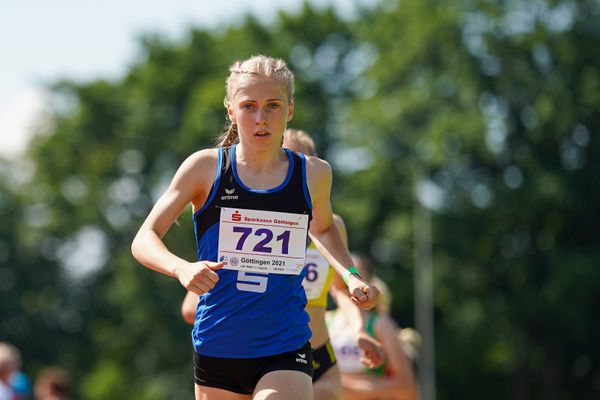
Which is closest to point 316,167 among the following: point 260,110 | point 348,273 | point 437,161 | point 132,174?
point 260,110

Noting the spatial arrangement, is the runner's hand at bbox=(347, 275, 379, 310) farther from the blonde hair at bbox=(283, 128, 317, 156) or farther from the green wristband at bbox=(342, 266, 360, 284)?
the blonde hair at bbox=(283, 128, 317, 156)

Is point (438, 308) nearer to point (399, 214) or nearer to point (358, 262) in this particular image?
point (399, 214)

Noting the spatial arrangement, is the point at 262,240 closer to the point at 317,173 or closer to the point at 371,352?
the point at 317,173

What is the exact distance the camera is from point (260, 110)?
5379mm

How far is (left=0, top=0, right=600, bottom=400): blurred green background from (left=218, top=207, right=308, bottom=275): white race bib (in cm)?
3056

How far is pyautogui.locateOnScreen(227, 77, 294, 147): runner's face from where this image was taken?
212 inches

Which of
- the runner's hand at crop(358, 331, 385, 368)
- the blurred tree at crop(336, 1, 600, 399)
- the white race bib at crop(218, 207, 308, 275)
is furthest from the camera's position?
the blurred tree at crop(336, 1, 600, 399)

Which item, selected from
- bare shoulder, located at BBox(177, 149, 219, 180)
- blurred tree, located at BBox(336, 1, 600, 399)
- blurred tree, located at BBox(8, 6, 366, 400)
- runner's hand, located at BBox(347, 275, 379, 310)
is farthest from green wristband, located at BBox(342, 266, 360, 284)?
blurred tree, located at BBox(8, 6, 366, 400)

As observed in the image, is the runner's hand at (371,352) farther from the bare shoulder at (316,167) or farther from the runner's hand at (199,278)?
the runner's hand at (199,278)

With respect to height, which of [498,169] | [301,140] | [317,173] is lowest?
[317,173]

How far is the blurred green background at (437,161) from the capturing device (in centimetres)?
3659

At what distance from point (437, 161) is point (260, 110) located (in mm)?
31454

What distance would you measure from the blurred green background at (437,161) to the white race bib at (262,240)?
30561 millimetres

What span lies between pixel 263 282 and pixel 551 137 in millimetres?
32911
